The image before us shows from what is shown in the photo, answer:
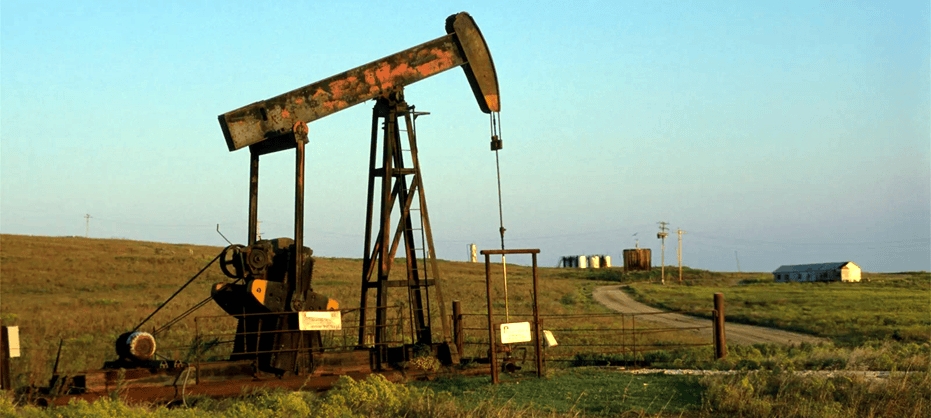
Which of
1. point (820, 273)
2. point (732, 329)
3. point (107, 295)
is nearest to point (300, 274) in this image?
point (732, 329)

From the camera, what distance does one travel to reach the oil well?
10.7 m

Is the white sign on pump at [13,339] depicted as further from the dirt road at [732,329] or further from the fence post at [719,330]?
the dirt road at [732,329]

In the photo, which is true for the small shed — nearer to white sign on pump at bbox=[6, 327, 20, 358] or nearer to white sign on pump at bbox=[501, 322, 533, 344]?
white sign on pump at bbox=[501, 322, 533, 344]

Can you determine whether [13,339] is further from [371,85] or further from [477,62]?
[477,62]

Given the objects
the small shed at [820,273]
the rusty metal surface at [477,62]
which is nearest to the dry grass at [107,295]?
the rusty metal surface at [477,62]

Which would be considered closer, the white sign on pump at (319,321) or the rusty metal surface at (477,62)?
the white sign on pump at (319,321)

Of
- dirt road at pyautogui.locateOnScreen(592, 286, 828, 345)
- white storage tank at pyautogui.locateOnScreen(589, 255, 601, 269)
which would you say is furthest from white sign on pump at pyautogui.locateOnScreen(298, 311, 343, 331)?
white storage tank at pyautogui.locateOnScreen(589, 255, 601, 269)

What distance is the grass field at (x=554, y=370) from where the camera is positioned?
9305mm

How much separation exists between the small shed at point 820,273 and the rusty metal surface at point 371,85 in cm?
6363

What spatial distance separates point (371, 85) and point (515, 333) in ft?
11.5

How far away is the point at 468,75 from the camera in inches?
530

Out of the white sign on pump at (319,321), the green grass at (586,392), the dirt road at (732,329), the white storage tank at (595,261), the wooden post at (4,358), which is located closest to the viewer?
the green grass at (586,392)

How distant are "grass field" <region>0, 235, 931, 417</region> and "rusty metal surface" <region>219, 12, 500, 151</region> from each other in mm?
2495

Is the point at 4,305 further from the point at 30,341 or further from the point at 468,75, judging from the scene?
the point at 468,75
